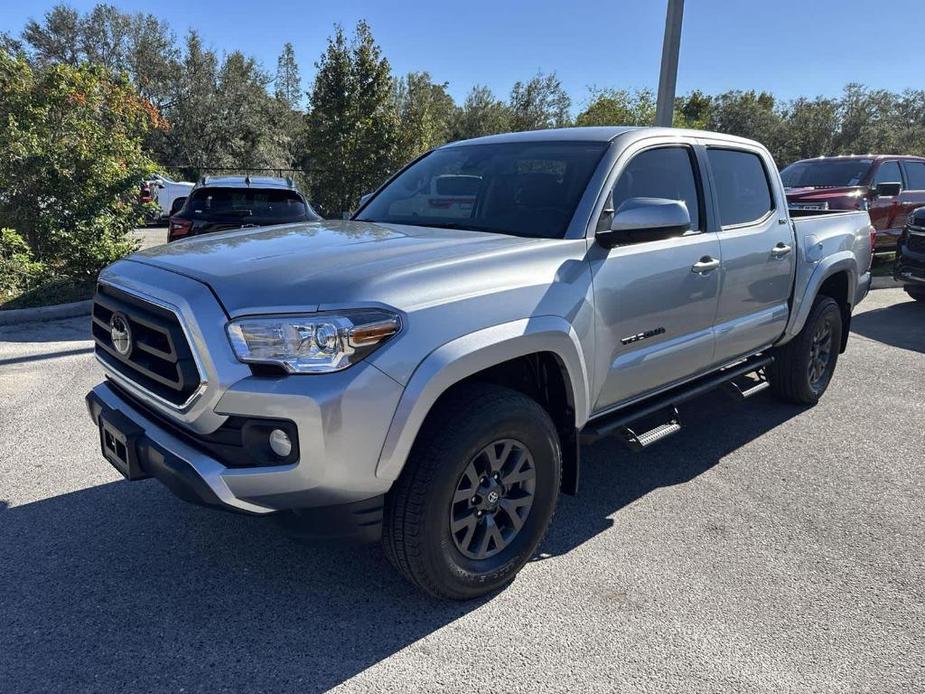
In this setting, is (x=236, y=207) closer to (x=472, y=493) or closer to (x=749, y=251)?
(x=749, y=251)

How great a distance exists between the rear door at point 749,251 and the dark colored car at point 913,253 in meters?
5.84

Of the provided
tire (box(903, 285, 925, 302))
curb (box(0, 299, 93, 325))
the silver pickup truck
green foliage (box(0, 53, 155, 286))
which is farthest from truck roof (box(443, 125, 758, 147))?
tire (box(903, 285, 925, 302))

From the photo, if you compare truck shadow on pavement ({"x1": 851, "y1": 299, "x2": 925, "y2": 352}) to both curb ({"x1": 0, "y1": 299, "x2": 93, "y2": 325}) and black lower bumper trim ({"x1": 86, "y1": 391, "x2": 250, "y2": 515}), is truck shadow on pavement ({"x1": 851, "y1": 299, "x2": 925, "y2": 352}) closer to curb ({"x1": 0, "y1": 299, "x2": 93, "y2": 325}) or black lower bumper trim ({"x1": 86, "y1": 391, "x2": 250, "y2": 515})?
black lower bumper trim ({"x1": 86, "y1": 391, "x2": 250, "y2": 515})

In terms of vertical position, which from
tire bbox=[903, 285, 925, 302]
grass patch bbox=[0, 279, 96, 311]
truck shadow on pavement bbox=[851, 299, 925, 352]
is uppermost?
grass patch bbox=[0, 279, 96, 311]

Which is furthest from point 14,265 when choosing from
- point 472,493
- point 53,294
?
point 472,493

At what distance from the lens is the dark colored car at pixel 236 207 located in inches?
306

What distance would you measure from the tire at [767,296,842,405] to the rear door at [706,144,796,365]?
1.74 feet

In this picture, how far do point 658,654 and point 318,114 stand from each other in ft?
46.8

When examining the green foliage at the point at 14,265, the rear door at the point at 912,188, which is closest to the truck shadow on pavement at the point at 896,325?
the rear door at the point at 912,188

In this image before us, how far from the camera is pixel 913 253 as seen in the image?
9.23m

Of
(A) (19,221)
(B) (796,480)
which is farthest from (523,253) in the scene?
(A) (19,221)

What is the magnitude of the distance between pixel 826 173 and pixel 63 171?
11224 millimetres

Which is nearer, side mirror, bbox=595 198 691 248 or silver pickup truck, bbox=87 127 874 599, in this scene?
silver pickup truck, bbox=87 127 874 599

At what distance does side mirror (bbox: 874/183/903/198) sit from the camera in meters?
10.8
